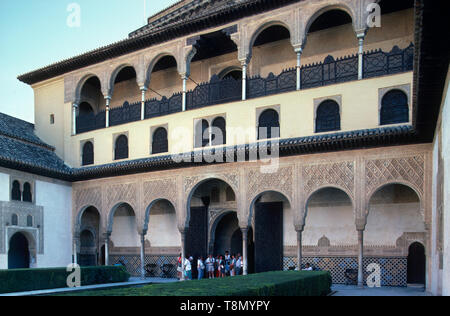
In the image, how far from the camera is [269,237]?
1831 cm

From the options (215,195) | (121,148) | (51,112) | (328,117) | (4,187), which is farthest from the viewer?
(51,112)

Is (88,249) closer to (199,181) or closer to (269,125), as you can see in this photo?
Result: (199,181)

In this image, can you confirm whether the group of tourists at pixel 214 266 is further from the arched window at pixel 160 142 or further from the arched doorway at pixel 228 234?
the arched window at pixel 160 142

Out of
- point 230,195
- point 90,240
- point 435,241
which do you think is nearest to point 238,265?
point 230,195

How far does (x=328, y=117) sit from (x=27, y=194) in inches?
495

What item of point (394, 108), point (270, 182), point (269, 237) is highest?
point (394, 108)

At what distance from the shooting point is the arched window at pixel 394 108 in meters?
15.2

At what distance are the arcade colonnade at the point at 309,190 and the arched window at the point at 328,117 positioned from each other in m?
1.12

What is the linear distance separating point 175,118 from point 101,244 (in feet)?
26.4

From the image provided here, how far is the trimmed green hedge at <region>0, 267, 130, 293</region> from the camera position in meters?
14.7

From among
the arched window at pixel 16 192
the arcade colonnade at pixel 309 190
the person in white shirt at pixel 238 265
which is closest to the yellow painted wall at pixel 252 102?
the arcade colonnade at pixel 309 190
